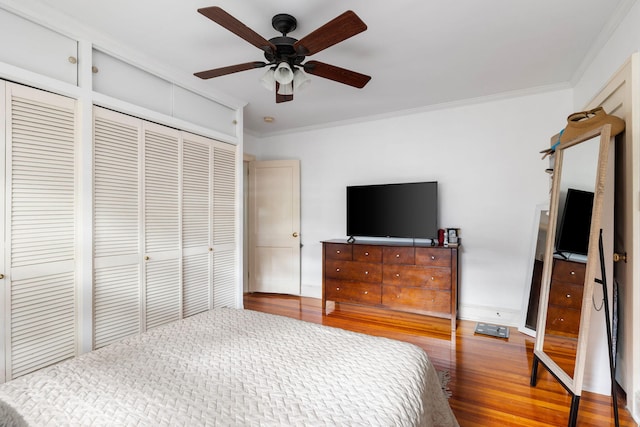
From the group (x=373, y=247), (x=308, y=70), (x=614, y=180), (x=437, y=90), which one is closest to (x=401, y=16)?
(x=308, y=70)

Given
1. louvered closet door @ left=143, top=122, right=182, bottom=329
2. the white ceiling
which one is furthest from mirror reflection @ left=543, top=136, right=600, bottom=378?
louvered closet door @ left=143, top=122, right=182, bottom=329

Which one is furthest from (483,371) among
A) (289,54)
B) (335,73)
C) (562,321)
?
(289,54)

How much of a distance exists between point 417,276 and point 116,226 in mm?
2935

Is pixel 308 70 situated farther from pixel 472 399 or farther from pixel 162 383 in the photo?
pixel 472 399

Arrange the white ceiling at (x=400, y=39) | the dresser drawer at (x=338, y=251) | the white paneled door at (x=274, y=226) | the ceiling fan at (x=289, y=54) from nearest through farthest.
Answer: the ceiling fan at (x=289, y=54) < the white ceiling at (x=400, y=39) < the dresser drawer at (x=338, y=251) < the white paneled door at (x=274, y=226)

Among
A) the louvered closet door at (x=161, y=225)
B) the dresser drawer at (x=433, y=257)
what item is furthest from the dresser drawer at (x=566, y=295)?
the louvered closet door at (x=161, y=225)

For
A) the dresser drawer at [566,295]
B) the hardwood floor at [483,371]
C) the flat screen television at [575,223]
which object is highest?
the flat screen television at [575,223]

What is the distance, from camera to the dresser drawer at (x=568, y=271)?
198cm

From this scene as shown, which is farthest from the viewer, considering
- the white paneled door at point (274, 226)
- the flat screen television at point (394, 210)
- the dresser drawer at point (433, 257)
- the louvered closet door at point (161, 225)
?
the white paneled door at point (274, 226)

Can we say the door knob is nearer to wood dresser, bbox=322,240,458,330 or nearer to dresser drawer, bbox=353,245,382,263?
wood dresser, bbox=322,240,458,330

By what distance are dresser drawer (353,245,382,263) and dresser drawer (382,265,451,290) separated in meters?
0.15

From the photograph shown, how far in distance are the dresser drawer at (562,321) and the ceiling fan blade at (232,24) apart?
2.53m

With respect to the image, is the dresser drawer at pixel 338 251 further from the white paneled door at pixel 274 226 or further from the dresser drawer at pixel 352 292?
the white paneled door at pixel 274 226

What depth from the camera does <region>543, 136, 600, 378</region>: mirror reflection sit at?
1946 mm
